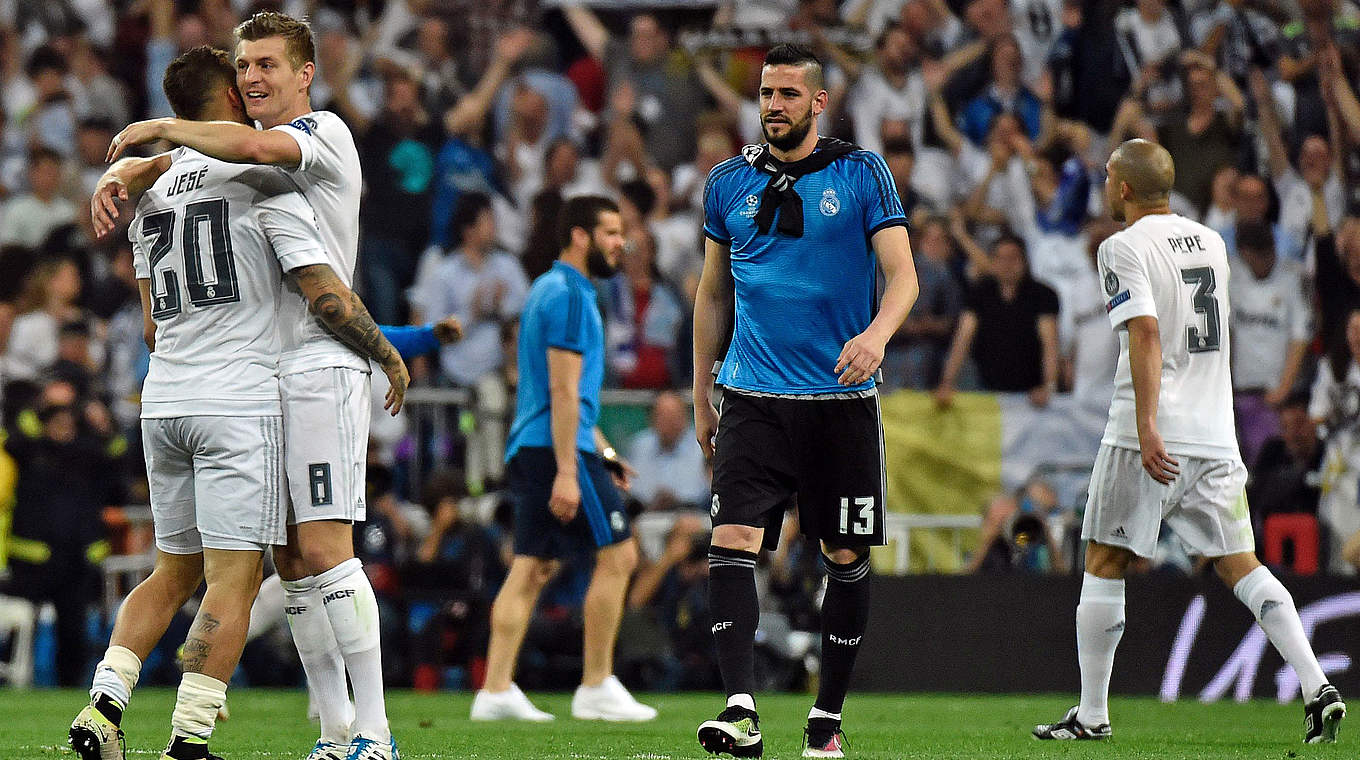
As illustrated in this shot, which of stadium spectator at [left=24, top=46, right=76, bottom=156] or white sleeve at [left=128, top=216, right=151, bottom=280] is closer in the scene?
white sleeve at [left=128, top=216, right=151, bottom=280]

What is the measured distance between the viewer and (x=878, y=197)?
6.05 m

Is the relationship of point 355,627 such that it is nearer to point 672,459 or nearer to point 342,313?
point 342,313

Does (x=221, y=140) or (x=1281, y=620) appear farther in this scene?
(x=1281, y=620)

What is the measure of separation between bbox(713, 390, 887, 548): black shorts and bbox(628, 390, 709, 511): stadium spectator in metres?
7.22

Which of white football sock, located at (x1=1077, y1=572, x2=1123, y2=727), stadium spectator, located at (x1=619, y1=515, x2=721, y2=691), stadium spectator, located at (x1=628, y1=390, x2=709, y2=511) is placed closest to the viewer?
white football sock, located at (x1=1077, y1=572, x2=1123, y2=727)

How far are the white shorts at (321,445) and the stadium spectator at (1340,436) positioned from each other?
8478 mm

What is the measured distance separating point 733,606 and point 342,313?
1.68 m

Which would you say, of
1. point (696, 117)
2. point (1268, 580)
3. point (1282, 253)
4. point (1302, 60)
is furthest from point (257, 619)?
point (1302, 60)

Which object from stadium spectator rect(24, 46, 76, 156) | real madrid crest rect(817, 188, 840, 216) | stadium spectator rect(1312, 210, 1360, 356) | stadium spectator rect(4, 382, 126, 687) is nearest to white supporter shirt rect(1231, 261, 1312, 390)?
stadium spectator rect(1312, 210, 1360, 356)

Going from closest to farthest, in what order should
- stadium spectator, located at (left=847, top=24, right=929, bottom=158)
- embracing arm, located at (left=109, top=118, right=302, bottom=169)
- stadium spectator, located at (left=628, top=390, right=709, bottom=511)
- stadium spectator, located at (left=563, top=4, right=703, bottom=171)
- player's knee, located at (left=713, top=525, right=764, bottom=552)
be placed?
embracing arm, located at (left=109, top=118, right=302, bottom=169), player's knee, located at (left=713, top=525, right=764, bottom=552), stadium spectator, located at (left=628, top=390, right=709, bottom=511), stadium spectator, located at (left=847, top=24, right=929, bottom=158), stadium spectator, located at (left=563, top=4, right=703, bottom=171)

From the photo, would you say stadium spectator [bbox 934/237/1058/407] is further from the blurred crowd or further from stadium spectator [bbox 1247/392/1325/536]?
stadium spectator [bbox 1247/392/1325/536]

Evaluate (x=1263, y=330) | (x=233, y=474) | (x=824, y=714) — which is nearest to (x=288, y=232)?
(x=233, y=474)

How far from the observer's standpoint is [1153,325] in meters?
6.89

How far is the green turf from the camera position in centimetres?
659
